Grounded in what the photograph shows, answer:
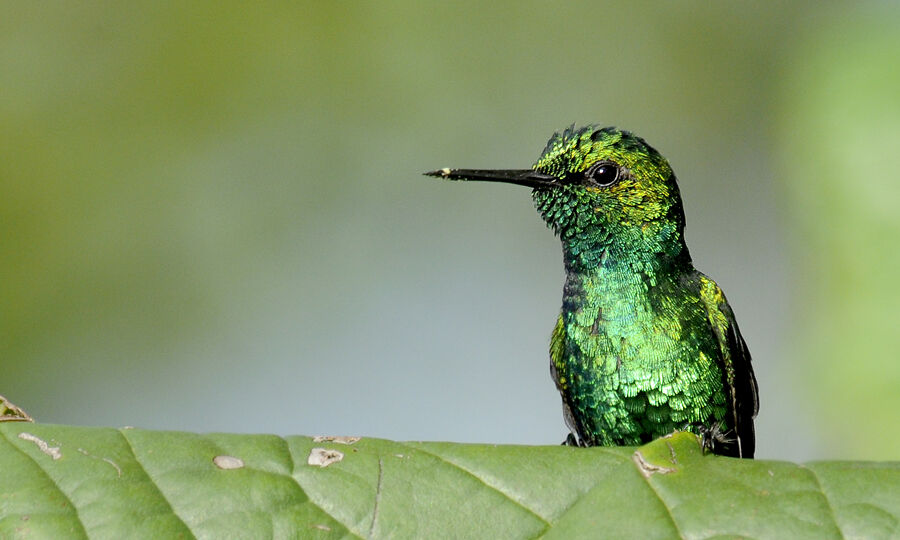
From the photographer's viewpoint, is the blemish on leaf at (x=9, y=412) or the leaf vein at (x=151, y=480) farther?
the blemish on leaf at (x=9, y=412)

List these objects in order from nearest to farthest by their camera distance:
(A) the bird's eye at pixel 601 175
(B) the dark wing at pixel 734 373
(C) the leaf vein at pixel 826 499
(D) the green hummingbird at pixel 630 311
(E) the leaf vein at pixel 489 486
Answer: (C) the leaf vein at pixel 826 499 < (E) the leaf vein at pixel 489 486 < (D) the green hummingbird at pixel 630 311 < (B) the dark wing at pixel 734 373 < (A) the bird's eye at pixel 601 175

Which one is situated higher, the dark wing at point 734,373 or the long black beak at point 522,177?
the long black beak at point 522,177

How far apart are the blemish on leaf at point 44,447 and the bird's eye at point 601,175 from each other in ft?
9.18

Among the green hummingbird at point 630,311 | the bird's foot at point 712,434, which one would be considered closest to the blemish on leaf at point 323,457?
the green hummingbird at point 630,311

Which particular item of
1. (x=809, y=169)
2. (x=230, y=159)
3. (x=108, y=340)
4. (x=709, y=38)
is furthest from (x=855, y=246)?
(x=108, y=340)

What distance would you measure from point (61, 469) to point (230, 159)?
213 inches

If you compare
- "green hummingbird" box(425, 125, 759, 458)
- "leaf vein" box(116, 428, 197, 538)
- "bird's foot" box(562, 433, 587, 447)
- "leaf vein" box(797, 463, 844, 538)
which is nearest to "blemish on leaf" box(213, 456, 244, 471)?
"leaf vein" box(116, 428, 197, 538)

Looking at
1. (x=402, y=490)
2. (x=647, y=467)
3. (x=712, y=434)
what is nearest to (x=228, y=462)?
(x=402, y=490)

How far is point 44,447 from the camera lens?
76.9 inches

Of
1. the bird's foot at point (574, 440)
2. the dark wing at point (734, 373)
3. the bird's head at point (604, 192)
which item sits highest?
the bird's head at point (604, 192)

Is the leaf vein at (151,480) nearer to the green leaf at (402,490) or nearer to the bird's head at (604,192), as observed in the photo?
the green leaf at (402,490)

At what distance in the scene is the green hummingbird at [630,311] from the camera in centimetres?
381


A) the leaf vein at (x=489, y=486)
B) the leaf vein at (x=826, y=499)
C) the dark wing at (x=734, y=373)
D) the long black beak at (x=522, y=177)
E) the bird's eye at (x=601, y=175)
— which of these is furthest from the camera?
the bird's eye at (x=601, y=175)

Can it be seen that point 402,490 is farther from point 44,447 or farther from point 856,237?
point 856,237
